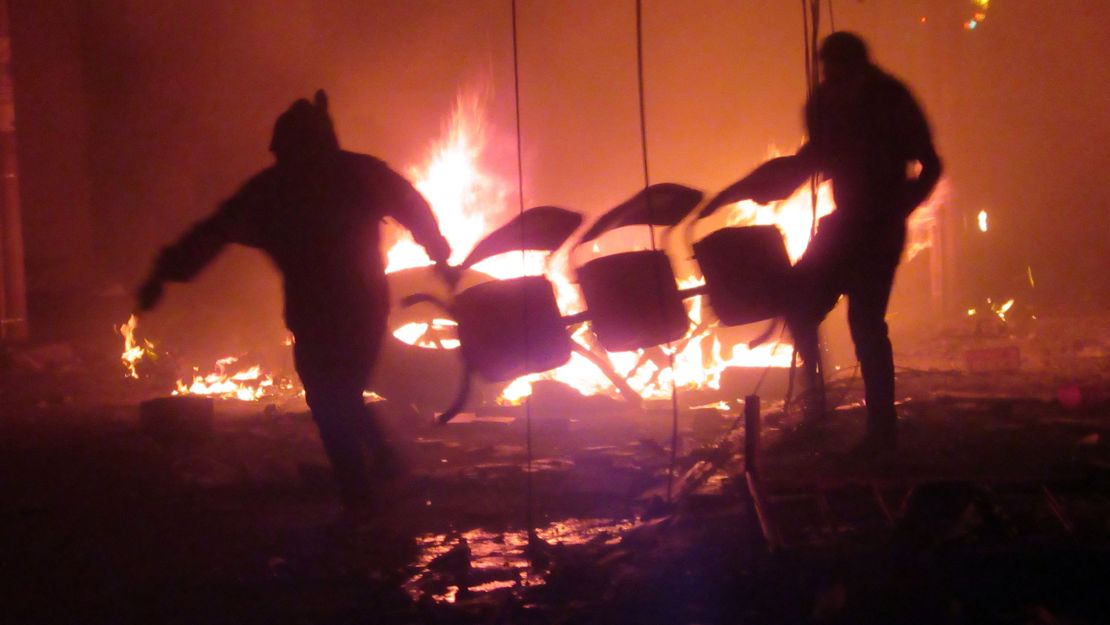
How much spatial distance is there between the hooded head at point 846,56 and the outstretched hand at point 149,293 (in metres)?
3.81

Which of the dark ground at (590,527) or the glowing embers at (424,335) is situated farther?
the glowing embers at (424,335)

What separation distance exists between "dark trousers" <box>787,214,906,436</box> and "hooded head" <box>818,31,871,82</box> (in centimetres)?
77

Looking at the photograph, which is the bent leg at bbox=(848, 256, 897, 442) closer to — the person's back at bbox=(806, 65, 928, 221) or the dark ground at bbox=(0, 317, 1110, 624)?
the dark ground at bbox=(0, 317, 1110, 624)

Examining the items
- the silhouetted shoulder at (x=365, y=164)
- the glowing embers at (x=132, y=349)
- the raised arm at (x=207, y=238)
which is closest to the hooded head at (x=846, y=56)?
the silhouetted shoulder at (x=365, y=164)

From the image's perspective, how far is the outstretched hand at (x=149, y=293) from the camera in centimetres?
444

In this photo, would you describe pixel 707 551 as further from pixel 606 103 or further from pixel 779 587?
pixel 606 103

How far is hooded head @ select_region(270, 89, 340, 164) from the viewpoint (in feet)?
14.2

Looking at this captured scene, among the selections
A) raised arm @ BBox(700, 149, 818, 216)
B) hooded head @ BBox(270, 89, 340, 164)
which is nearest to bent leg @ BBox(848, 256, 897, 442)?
raised arm @ BBox(700, 149, 818, 216)

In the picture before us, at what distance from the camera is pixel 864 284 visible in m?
4.49

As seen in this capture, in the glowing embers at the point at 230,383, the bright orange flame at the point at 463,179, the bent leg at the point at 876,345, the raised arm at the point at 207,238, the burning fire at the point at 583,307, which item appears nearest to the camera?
the raised arm at the point at 207,238

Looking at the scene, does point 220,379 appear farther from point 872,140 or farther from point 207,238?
point 872,140

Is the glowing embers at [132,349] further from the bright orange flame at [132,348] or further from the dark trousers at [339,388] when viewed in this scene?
the dark trousers at [339,388]

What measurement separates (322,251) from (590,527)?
1911mm

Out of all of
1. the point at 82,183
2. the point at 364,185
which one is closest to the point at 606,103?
the point at 82,183
